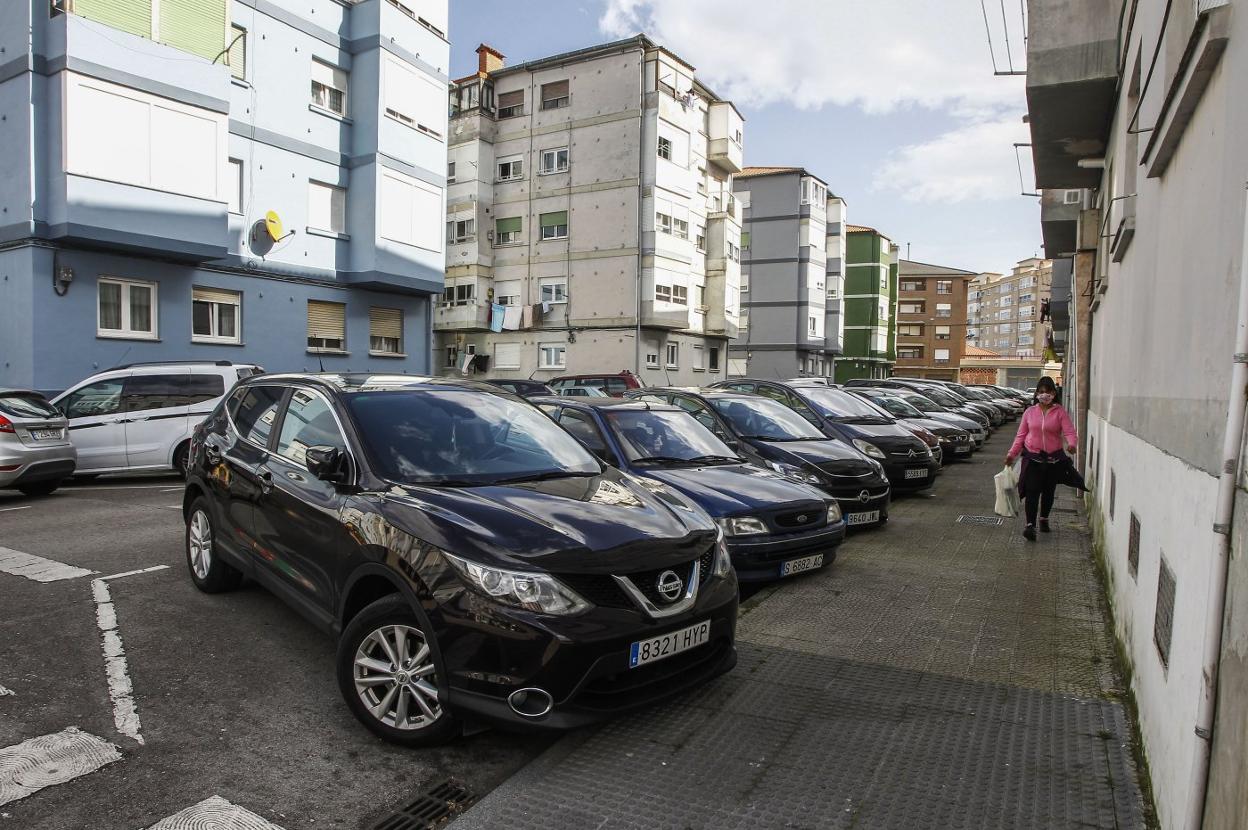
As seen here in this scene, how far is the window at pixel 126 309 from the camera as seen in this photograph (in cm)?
1617

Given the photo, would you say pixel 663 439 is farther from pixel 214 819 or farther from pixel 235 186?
pixel 235 186

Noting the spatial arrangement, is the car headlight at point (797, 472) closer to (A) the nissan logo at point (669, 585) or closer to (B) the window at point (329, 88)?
(A) the nissan logo at point (669, 585)

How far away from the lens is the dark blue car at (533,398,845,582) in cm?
648

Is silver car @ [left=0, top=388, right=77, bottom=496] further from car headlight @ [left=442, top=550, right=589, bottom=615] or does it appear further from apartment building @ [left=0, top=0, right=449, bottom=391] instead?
car headlight @ [left=442, top=550, right=589, bottom=615]

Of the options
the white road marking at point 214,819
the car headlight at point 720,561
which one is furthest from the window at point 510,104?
the white road marking at point 214,819

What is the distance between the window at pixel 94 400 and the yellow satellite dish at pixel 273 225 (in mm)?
7874

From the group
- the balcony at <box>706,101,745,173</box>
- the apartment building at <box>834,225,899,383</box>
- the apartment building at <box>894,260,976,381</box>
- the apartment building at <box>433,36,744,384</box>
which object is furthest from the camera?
the apartment building at <box>894,260,976,381</box>

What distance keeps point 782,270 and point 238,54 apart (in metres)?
37.3

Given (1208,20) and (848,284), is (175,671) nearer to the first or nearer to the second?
(1208,20)

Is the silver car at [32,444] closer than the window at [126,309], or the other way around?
the silver car at [32,444]

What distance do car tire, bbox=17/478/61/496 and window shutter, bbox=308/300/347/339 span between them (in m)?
10.00

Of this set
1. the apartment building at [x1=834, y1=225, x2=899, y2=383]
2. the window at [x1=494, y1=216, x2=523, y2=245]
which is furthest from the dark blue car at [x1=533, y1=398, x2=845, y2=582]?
the apartment building at [x1=834, y1=225, x2=899, y2=383]

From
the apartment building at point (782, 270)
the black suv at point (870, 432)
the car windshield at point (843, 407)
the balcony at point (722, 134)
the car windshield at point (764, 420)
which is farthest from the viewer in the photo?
the apartment building at point (782, 270)

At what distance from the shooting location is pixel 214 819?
312 cm
